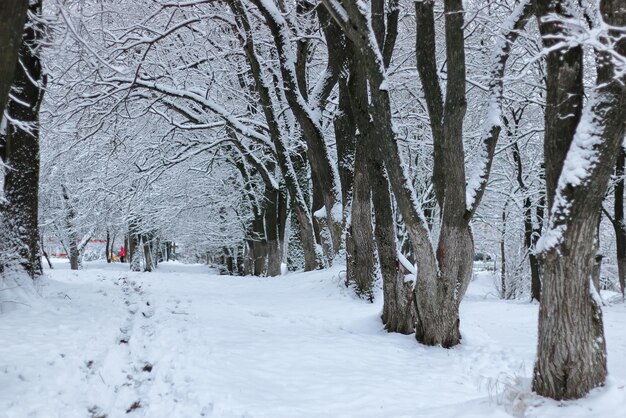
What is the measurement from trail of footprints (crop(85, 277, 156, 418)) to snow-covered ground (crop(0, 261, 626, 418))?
2cm

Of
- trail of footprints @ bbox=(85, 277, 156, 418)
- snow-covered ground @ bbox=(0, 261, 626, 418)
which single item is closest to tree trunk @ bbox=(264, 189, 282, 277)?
snow-covered ground @ bbox=(0, 261, 626, 418)

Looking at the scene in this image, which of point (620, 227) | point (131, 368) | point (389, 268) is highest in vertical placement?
point (620, 227)

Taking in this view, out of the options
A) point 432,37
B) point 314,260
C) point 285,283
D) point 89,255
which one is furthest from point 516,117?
point 89,255

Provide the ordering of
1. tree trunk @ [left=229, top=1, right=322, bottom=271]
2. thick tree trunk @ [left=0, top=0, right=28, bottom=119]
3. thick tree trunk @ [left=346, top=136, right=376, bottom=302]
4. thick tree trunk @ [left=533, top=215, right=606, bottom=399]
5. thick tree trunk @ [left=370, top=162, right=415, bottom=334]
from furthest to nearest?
tree trunk @ [left=229, top=1, right=322, bottom=271] < thick tree trunk @ [left=346, top=136, right=376, bottom=302] < thick tree trunk @ [left=370, top=162, right=415, bottom=334] < thick tree trunk @ [left=533, top=215, right=606, bottom=399] < thick tree trunk @ [left=0, top=0, right=28, bottom=119]

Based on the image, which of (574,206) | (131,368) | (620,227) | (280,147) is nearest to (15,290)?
(131,368)

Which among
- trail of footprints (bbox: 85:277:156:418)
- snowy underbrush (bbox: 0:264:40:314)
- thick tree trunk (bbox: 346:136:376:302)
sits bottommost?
trail of footprints (bbox: 85:277:156:418)

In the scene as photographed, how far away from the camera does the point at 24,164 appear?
8.03 meters

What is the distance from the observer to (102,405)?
4.34 meters

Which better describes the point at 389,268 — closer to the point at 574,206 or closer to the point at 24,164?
the point at 574,206

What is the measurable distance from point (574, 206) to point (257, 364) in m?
3.52

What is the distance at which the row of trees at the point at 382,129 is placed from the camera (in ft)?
12.2

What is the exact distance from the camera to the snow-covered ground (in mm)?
4066

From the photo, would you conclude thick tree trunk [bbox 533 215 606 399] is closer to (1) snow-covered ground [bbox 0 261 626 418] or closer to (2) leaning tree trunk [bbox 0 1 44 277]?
(1) snow-covered ground [bbox 0 261 626 418]

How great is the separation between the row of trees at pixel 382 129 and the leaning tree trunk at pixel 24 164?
0.03 m
